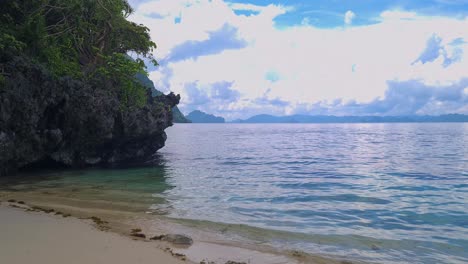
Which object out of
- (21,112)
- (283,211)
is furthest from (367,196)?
(21,112)

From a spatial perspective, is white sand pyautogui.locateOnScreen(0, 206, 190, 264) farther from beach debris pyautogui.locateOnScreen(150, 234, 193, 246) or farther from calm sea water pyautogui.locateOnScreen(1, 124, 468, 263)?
calm sea water pyautogui.locateOnScreen(1, 124, 468, 263)

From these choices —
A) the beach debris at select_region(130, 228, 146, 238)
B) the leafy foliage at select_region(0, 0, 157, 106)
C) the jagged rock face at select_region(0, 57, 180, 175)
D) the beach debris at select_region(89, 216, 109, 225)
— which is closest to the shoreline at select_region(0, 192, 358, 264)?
the beach debris at select_region(89, 216, 109, 225)

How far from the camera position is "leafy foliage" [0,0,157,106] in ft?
67.5

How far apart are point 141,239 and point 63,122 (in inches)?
664

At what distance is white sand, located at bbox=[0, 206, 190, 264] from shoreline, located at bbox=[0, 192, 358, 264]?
21mm

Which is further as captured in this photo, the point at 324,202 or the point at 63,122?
the point at 63,122

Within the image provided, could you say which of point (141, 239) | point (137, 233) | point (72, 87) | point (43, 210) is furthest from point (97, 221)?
point (72, 87)

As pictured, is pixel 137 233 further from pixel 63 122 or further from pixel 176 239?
pixel 63 122

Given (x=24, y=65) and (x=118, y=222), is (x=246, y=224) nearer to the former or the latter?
(x=118, y=222)

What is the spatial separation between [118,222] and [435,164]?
24674 millimetres

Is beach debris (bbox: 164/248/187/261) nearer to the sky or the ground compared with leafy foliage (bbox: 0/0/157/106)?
nearer to the ground

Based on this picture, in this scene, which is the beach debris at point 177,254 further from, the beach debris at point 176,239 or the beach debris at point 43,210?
the beach debris at point 43,210

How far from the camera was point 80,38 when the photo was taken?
1015 inches

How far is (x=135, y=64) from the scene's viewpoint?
26.8 meters
